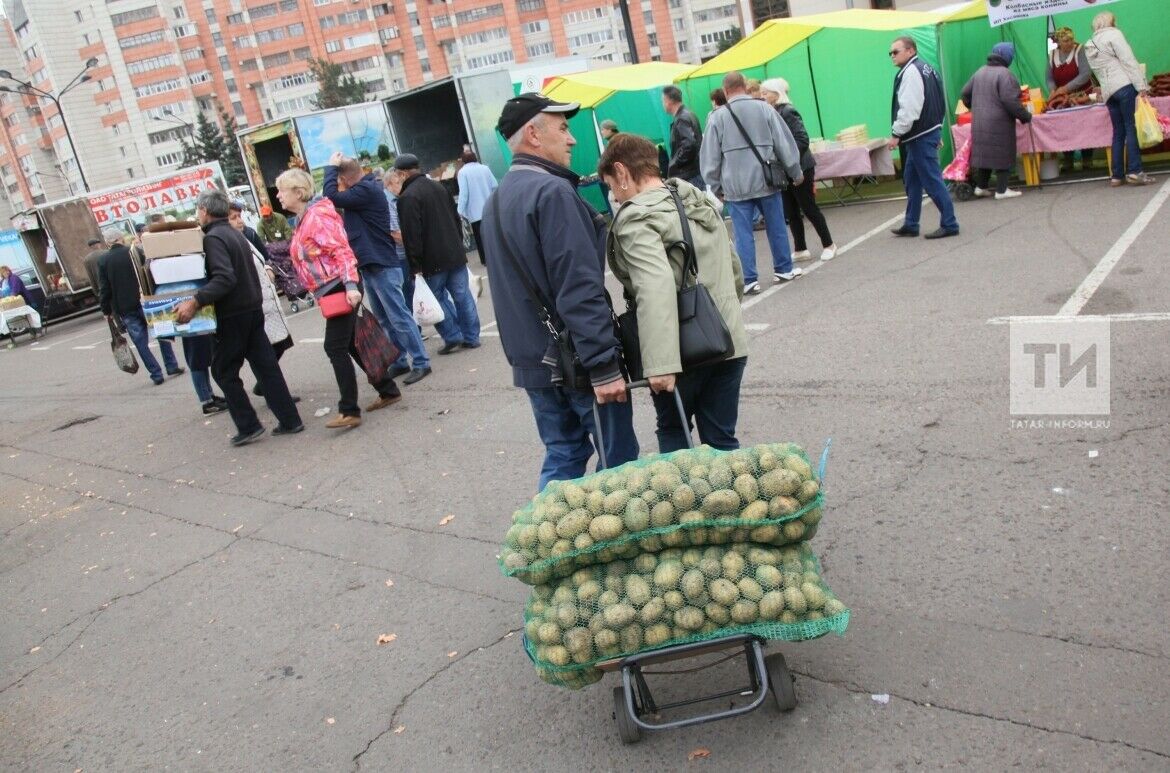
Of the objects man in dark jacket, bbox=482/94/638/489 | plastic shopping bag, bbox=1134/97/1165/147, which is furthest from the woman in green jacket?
plastic shopping bag, bbox=1134/97/1165/147

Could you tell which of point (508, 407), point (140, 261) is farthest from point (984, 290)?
point (140, 261)

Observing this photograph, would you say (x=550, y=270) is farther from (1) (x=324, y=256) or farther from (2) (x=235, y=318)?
(2) (x=235, y=318)

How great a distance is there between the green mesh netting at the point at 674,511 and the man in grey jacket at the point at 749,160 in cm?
571

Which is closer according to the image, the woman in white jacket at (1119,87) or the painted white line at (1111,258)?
the painted white line at (1111,258)

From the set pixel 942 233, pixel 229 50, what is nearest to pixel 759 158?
pixel 942 233

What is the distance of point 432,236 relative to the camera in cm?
845

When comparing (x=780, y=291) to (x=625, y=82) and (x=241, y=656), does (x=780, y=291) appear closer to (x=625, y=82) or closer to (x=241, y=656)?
(x=241, y=656)

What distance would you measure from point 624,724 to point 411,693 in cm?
101

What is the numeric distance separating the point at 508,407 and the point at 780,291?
10.1 feet

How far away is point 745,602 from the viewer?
2.69 metres

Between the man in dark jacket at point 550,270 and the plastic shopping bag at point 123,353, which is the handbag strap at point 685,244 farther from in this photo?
the plastic shopping bag at point 123,353

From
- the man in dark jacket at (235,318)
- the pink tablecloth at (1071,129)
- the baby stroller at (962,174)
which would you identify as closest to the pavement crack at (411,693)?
the man in dark jacket at (235,318)

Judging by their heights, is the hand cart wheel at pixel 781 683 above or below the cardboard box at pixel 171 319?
below

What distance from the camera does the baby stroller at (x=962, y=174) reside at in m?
11.2
